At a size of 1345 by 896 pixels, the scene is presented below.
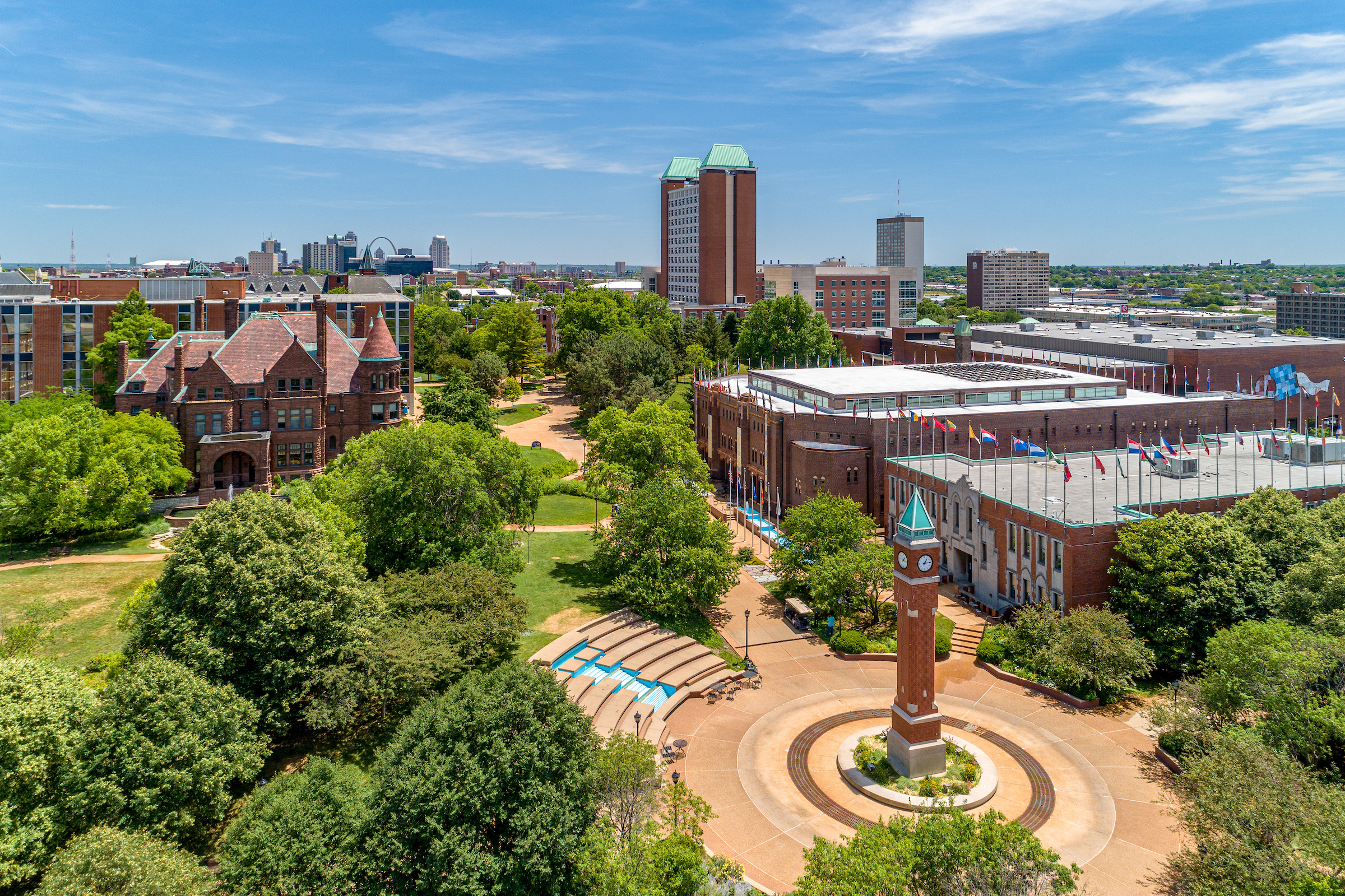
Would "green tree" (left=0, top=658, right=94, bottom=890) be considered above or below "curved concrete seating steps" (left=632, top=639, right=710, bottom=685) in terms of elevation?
above

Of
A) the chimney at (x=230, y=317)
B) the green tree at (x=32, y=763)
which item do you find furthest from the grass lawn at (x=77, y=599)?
the chimney at (x=230, y=317)

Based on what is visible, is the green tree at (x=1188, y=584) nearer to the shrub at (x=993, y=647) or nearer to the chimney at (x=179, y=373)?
the shrub at (x=993, y=647)

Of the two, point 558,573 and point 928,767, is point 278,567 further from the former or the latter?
point 928,767

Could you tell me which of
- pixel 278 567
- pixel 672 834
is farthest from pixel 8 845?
pixel 672 834

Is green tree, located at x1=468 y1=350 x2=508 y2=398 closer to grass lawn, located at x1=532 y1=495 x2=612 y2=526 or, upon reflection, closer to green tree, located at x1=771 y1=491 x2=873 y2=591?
grass lawn, located at x1=532 y1=495 x2=612 y2=526

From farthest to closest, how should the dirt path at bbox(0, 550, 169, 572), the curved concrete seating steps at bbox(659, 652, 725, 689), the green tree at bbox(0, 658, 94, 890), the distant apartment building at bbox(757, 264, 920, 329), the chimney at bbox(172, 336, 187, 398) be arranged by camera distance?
1. the distant apartment building at bbox(757, 264, 920, 329)
2. the chimney at bbox(172, 336, 187, 398)
3. the dirt path at bbox(0, 550, 169, 572)
4. the curved concrete seating steps at bbox(659, 652, 725, 689)
5. the green tree at bbox(0, 658, 94, 890)

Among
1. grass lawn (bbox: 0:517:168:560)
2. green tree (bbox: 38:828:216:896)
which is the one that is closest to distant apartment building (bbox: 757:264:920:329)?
grass lawn (bbox: 0:517:168:560)
